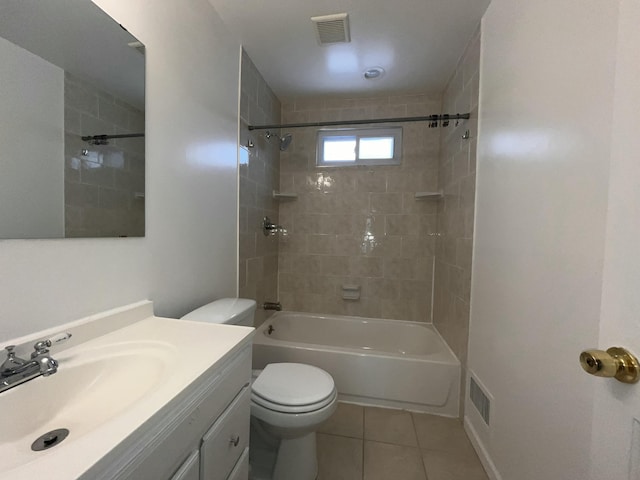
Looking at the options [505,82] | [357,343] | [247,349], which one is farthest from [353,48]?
[357,343]

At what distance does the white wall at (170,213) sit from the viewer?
29.8 inches

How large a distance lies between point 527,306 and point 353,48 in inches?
72.8

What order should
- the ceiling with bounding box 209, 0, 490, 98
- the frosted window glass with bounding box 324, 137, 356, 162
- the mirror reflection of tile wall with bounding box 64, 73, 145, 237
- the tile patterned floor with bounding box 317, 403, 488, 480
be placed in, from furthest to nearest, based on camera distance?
the frosted window glass with bounding box 324, 137, 356, 162 → the ceiling with bounding box 209, 0, 490, 98 → the tile patterned floor with bounding box 317, 403, 488, 480 → the mirror reflection of tile wall with bounding box 64, 73, 145, 237

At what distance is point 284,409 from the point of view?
121 centimetres

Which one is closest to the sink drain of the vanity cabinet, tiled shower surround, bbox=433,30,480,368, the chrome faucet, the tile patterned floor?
the chrome faucet

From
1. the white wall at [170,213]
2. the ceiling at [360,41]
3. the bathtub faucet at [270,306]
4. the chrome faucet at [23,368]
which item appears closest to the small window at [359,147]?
the ceiling at [360,41]

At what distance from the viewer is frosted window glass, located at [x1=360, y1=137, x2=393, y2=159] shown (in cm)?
263

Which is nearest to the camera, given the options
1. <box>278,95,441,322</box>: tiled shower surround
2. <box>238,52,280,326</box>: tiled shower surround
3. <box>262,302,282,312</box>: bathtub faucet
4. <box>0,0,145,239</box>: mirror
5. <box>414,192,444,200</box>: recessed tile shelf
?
<box>0,0,145,239</box>: mirror

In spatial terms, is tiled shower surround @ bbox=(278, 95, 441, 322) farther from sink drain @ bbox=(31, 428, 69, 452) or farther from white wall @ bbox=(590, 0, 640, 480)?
sink drain @ bbox=(31, 428, 69, 452)

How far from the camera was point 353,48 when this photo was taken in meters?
1.86

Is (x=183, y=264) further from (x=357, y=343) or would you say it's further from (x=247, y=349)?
(x=357, y=343)

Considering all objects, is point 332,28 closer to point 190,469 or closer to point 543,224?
point 543,224

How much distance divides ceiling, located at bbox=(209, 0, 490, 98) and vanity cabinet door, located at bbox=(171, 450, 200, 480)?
201 cm

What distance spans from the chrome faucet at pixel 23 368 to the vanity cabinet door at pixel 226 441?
40 centimetres
